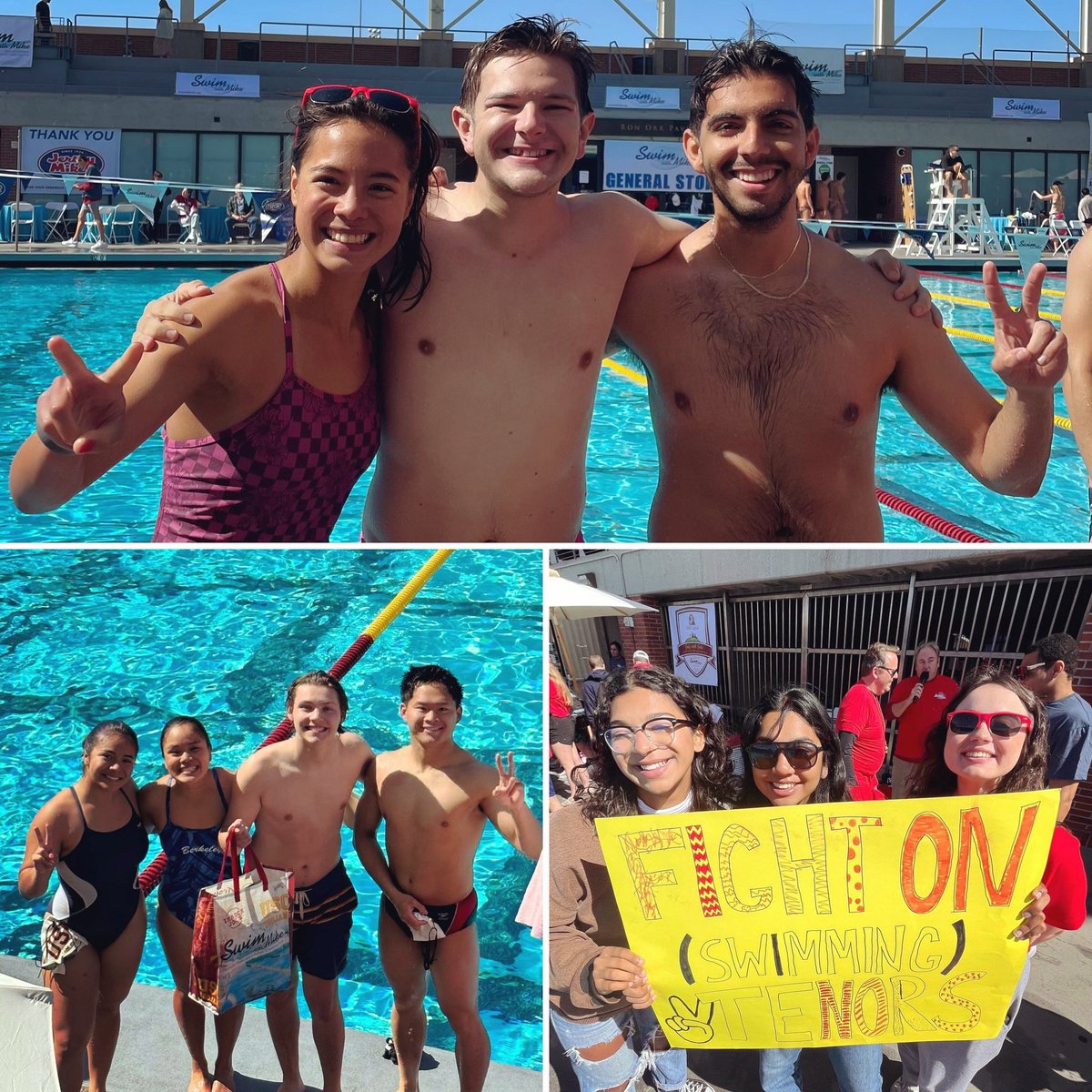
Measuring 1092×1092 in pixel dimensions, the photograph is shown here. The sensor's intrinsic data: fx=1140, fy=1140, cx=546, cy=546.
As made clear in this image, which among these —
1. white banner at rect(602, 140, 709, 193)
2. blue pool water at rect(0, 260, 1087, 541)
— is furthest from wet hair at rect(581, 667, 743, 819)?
white banner at rect(602, 140, 709, 193)

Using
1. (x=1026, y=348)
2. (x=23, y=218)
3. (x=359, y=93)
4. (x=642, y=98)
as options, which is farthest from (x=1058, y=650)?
(x=642, y=98)

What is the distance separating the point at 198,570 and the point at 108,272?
16188mm

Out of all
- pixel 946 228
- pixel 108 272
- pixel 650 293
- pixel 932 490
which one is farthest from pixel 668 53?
pixel 650 293

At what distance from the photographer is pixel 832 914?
6.68 feet

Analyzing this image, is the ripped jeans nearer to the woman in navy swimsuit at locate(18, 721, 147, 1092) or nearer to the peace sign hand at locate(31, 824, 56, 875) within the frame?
the woman in navy swimsuit at locate(18, 721, 147, 1092)

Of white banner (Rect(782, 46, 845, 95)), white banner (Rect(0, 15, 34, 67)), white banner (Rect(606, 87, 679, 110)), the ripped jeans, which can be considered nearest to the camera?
the ripped jeans

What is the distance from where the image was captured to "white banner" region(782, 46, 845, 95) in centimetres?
3169

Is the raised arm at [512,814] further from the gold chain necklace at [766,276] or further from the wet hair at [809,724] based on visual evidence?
the gold chain necklace at [766,276]

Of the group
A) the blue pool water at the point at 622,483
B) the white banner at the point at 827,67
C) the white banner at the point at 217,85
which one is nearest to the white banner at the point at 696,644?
the blue pool water at the point at 622,483

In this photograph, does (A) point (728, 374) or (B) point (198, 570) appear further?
(A) point (728, 374)

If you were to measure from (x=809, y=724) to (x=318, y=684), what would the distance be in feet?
3.10

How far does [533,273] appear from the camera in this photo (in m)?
2.68

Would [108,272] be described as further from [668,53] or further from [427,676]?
[668,53]

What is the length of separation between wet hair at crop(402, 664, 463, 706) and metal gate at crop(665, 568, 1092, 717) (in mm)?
527
